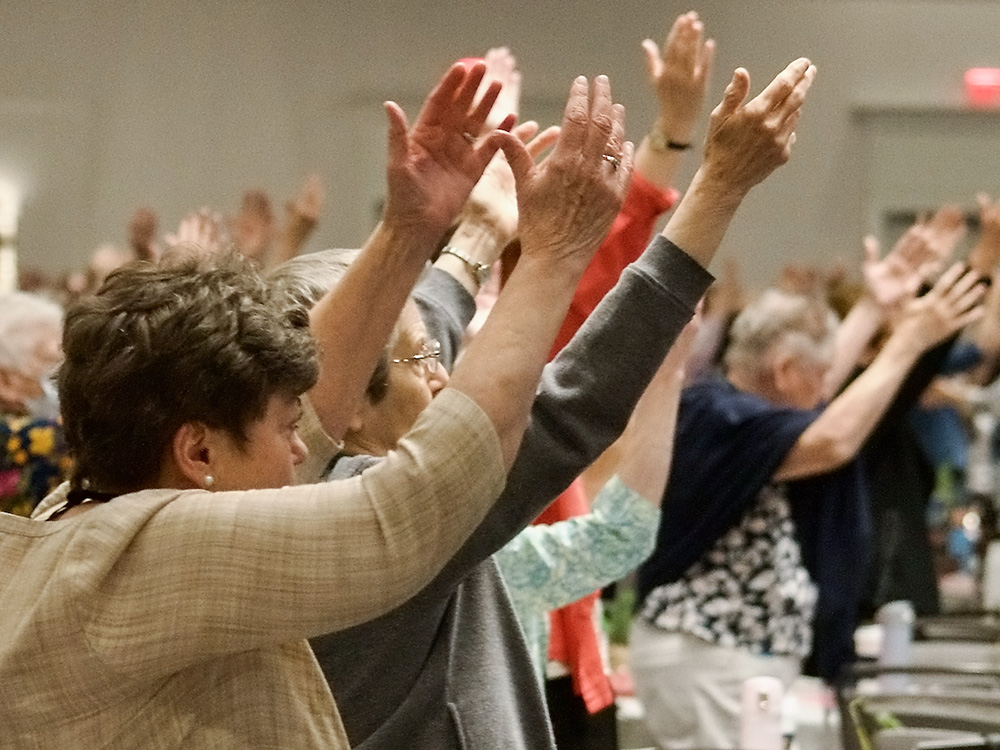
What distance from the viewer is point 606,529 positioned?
1774 millimetres

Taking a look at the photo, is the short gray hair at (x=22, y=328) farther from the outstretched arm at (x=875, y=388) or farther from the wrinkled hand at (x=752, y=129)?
the wrinkled hand at (x=752, y=129)

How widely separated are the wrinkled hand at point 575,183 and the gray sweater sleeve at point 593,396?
81 millimetres

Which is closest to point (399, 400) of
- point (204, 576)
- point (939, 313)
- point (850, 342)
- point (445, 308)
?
point (445, 308)

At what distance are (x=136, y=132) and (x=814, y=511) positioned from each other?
15.9 ft

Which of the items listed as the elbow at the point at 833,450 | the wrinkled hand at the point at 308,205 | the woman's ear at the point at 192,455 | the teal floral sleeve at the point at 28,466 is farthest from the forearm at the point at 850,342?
the woman's ear at the point at 192,455

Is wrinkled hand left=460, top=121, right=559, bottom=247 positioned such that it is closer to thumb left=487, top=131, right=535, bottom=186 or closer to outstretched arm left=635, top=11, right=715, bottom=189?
outstretched arm left=635, top=11, right=715, bottom=189

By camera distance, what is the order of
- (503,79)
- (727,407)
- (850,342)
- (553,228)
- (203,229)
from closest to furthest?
(553,228)
(503,79)
(203,229)
(727,407)
(850,342)

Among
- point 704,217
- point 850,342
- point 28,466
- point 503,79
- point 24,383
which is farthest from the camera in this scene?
point 850,342

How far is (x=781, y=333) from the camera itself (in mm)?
3047

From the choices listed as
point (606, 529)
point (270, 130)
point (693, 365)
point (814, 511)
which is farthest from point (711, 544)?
point (270, 130)

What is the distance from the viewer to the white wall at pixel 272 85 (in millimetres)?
6766

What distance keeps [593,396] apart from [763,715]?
2.69 ft

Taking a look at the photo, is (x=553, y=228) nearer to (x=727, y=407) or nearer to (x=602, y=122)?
(x=602, y=122)

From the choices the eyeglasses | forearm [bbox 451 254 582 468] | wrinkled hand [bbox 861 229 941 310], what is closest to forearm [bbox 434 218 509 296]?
the eyeglasses
